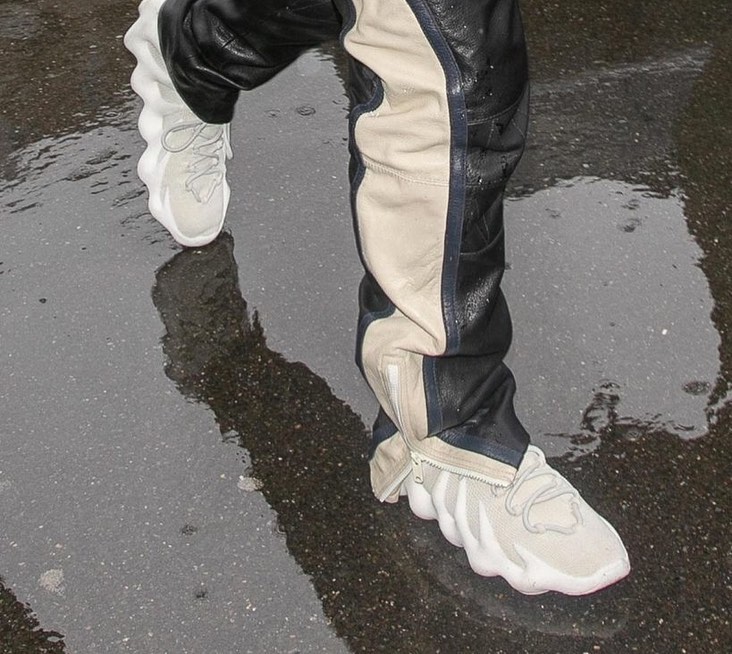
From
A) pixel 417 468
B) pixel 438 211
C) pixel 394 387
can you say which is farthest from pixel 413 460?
pixel 438 211

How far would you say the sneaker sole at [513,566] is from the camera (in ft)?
4.62

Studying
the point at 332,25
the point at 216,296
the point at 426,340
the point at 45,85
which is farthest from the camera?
the point at 45,85

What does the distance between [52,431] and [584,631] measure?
2.99ft

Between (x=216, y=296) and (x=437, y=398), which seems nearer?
(x=437, y=398)

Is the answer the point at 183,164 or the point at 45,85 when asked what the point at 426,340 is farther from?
the point at 45,85

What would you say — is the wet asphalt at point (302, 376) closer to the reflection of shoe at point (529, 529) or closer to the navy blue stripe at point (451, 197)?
the reflection of shoe at point (529, 529)

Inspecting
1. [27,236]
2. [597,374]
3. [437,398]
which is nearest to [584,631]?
[437,398]

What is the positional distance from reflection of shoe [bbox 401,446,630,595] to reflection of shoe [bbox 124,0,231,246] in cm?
75

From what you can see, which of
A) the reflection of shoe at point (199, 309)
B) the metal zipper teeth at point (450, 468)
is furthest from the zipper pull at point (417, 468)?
the reflection of shoe at point (199, 309)

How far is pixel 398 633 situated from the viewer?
1397 mm

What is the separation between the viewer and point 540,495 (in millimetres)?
1463

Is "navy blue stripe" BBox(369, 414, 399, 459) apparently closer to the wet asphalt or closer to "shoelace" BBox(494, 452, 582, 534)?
the wet asphalt

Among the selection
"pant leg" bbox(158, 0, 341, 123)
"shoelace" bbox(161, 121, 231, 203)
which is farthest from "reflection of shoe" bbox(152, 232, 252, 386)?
"pant leg" bbox(158, 0, 341, 123)

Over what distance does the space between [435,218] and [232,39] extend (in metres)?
0.64
